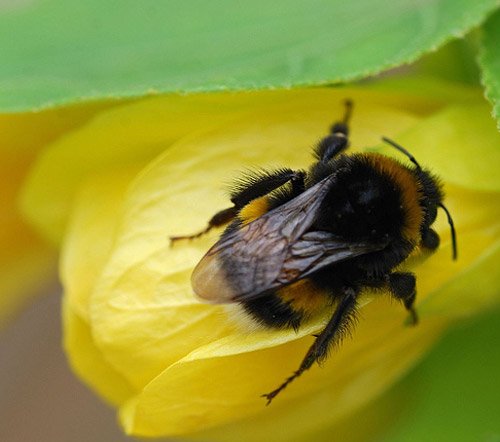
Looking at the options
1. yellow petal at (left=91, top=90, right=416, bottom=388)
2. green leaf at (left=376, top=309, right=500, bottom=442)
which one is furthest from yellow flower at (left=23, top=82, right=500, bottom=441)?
green leaf at (left=376, top=309, right=500, bottom=442)

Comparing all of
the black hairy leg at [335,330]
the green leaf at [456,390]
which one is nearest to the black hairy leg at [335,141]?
the black hairy leg at [335,330]

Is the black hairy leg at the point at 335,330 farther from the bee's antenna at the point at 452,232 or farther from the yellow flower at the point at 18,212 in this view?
the yellow flower at the point at 18,212

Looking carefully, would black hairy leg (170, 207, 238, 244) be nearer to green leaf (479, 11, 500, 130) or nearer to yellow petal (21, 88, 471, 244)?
yellow petal (21, 88, 471, 244)

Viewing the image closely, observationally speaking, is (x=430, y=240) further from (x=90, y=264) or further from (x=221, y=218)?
(x=90, y=264)

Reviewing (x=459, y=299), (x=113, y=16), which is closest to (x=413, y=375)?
(x=459, y=299)

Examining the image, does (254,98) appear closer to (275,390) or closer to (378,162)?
(378,162)

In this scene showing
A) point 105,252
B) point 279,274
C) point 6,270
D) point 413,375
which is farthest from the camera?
point 6,270

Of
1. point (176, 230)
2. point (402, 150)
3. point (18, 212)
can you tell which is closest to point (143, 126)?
point (176, 230)
